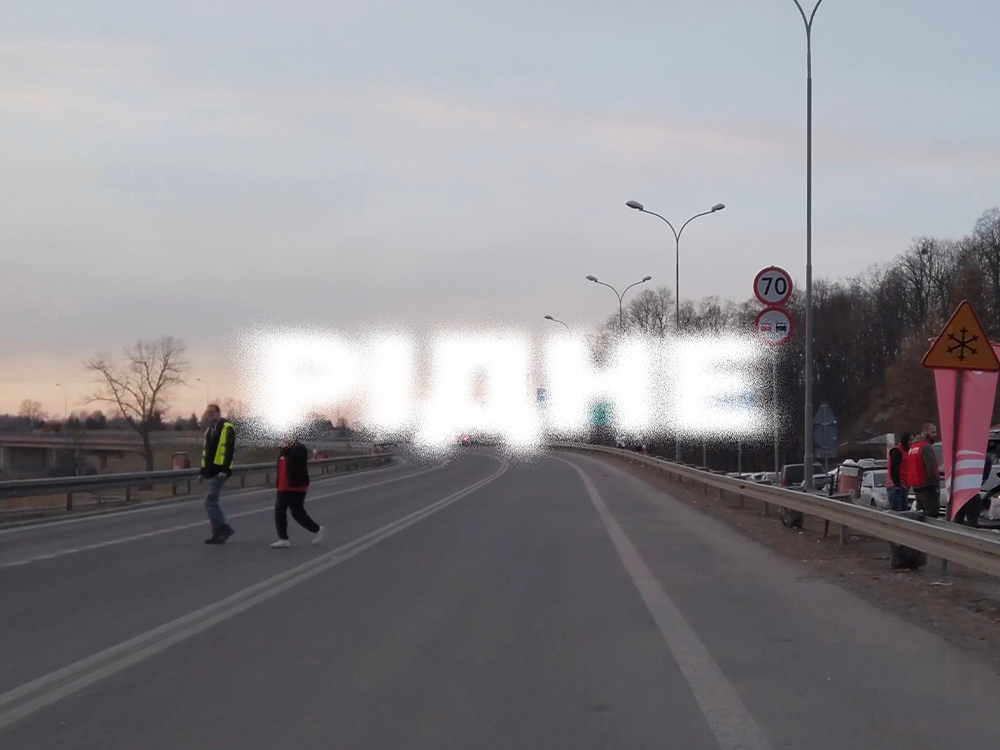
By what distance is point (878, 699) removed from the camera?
259 inches

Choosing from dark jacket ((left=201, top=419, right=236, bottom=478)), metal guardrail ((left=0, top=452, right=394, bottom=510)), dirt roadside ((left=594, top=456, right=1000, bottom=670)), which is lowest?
dirt roadside ((left=594, top=456, right=1000, bottom=670))

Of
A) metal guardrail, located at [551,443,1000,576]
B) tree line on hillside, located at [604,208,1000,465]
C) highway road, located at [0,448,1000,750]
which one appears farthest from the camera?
tree line on hillside, located at [604,208,1000,465]

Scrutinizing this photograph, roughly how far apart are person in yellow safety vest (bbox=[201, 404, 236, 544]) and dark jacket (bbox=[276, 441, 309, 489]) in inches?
28.0

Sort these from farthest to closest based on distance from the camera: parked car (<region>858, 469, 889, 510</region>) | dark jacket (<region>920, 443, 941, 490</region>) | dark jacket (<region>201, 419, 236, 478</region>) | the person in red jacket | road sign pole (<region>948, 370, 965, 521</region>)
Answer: parked car (<region>858, 469, 889, 510</region>) → the person in red jacket → dark jacket (<region>920, 443, 941, 490</region>) → dark jacket (<region>201, 419, 236, 478</region>) → road sign pole (<region>948, 370, 965, 521</region>)

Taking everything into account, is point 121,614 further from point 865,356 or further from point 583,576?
point 865,356

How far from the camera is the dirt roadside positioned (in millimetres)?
9141

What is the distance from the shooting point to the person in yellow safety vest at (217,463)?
14.7m

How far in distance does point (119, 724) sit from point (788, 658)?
4527 mm

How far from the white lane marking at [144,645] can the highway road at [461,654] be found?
3cm

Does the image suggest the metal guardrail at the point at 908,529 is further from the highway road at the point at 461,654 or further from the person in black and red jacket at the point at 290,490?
the person in black and red jacket at the point at 290,490

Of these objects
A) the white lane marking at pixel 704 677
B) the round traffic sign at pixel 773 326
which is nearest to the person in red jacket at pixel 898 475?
the round traffic sign at pixel 773 326

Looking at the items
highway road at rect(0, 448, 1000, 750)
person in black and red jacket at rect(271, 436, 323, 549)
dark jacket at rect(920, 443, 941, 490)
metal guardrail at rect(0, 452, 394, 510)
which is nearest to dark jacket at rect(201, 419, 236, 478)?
person in black and red jacket at rect(271, 436, 323, 549)

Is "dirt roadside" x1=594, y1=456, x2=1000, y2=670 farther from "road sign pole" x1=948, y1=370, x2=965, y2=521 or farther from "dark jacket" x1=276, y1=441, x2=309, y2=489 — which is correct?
"dark jacket" x1=276, y1=441, x2=309, y2=489

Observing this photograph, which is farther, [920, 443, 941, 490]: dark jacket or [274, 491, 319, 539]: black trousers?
[920, 443, 941, 490]: dark jacket
